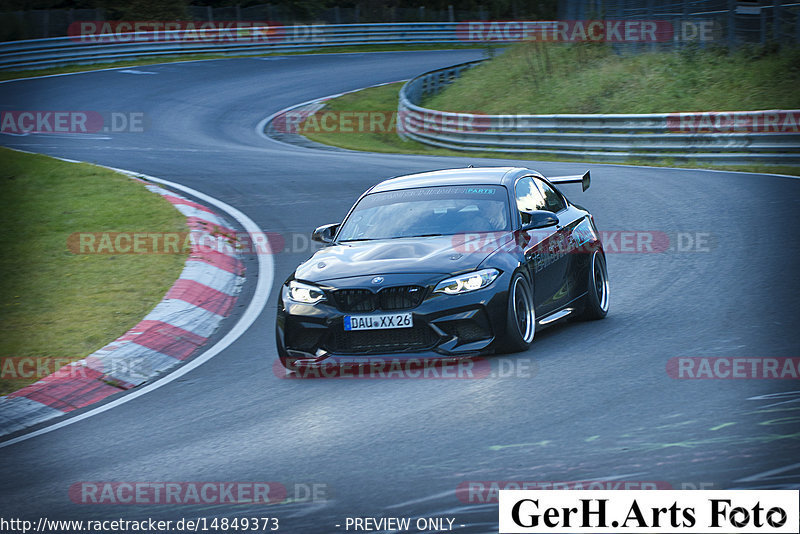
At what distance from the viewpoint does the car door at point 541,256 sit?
850 centimetres

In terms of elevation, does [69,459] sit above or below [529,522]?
below

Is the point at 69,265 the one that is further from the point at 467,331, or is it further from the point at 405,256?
the point at 467,331

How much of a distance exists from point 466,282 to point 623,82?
22.7 metres

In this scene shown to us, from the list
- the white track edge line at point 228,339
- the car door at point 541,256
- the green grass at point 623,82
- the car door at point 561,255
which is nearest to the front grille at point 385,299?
the car door at point 541,256

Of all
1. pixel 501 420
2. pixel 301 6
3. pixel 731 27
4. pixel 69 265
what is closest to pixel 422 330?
pixel 501 420

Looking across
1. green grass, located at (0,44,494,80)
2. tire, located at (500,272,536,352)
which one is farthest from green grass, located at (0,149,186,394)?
green grass, located at (0,44,494,80)

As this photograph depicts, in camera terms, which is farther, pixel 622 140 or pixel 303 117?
pixel 303 117

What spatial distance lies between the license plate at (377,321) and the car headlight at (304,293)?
0.32m

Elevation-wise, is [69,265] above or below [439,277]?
below

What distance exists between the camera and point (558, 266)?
9.00m

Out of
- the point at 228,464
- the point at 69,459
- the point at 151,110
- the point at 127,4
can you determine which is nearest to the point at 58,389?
the point at 69,459

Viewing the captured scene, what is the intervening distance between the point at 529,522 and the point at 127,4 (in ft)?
166

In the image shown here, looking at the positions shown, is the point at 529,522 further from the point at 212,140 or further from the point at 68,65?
the point at 68,65

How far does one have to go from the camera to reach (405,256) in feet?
26.5
